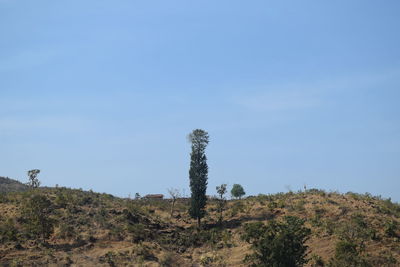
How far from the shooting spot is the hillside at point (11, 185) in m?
90.8

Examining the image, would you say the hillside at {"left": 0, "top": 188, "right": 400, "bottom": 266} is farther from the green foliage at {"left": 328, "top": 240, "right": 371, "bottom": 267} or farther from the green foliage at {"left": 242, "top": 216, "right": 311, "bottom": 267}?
the green foliage at {"left": 242, "top": 216, "right": 311, "bottom": 267}

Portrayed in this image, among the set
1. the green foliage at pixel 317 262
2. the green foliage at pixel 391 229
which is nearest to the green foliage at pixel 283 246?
the green foliage at pixel 317 262

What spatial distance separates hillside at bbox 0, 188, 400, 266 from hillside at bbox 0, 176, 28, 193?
3413 cm

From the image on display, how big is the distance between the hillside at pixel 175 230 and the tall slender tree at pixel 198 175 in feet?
8.21

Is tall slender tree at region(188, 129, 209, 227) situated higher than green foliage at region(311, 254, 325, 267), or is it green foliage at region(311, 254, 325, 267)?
tall slender tree at region(188, 129, 209, 227)

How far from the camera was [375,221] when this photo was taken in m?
48.0

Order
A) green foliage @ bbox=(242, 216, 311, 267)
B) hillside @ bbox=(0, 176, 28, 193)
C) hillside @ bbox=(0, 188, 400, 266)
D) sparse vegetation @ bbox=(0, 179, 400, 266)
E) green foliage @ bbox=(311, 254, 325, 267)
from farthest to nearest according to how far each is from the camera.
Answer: hillside @ bbox=(0, 176, 28, 193) < hillside @ bbox=(0, 188, 400, 266) < sparse vegetation @ bbox=(0, 179, 400, 266) < green foliage @ bbox=(311, 254, 325, 267) < green foliage @ bbox=(242, 216, 311, 267)

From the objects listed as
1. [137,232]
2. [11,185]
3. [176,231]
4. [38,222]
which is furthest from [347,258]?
[11,185]

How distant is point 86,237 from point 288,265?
26.8 m

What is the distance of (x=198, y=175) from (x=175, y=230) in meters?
8.04

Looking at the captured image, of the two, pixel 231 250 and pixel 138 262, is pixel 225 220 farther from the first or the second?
pixel 138 262

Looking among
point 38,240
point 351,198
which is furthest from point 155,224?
point 351,198

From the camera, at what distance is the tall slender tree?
5584 cm

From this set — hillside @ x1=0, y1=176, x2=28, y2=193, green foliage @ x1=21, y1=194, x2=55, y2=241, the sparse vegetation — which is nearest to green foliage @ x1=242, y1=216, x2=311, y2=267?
the sparse vegetation
